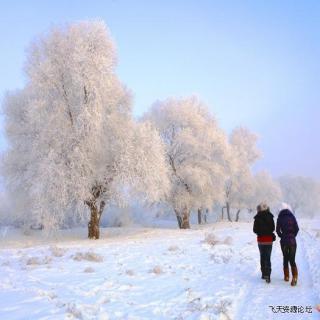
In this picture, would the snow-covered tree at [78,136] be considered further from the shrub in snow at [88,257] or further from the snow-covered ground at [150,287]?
the shrub in snow at [88,257]

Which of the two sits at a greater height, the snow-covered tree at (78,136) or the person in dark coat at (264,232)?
the snow-covered tree at (78,136)

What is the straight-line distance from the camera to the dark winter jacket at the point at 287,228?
1130 centimetres

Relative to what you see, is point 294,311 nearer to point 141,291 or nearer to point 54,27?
point 141,291

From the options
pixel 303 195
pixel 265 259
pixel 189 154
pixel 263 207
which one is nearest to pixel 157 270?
pixel 265 259

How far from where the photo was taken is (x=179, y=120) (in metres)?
40.0

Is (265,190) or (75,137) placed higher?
(75,137)

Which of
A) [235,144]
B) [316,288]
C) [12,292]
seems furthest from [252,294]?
[235,144]

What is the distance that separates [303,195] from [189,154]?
87712mm

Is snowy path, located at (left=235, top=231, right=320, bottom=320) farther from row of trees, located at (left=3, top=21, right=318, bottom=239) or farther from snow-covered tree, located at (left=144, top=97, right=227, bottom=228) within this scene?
snow-covered tree, located at (left=144, top=97, right=227, bottom=228)

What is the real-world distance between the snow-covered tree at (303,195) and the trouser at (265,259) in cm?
10962

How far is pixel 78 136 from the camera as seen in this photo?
2448 centimetres

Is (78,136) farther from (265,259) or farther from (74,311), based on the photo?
(74,311)

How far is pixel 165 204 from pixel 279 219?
1171 inches

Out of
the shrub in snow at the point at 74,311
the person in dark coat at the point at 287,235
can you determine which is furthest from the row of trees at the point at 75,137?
the shrub in snow at the point at 74,311
